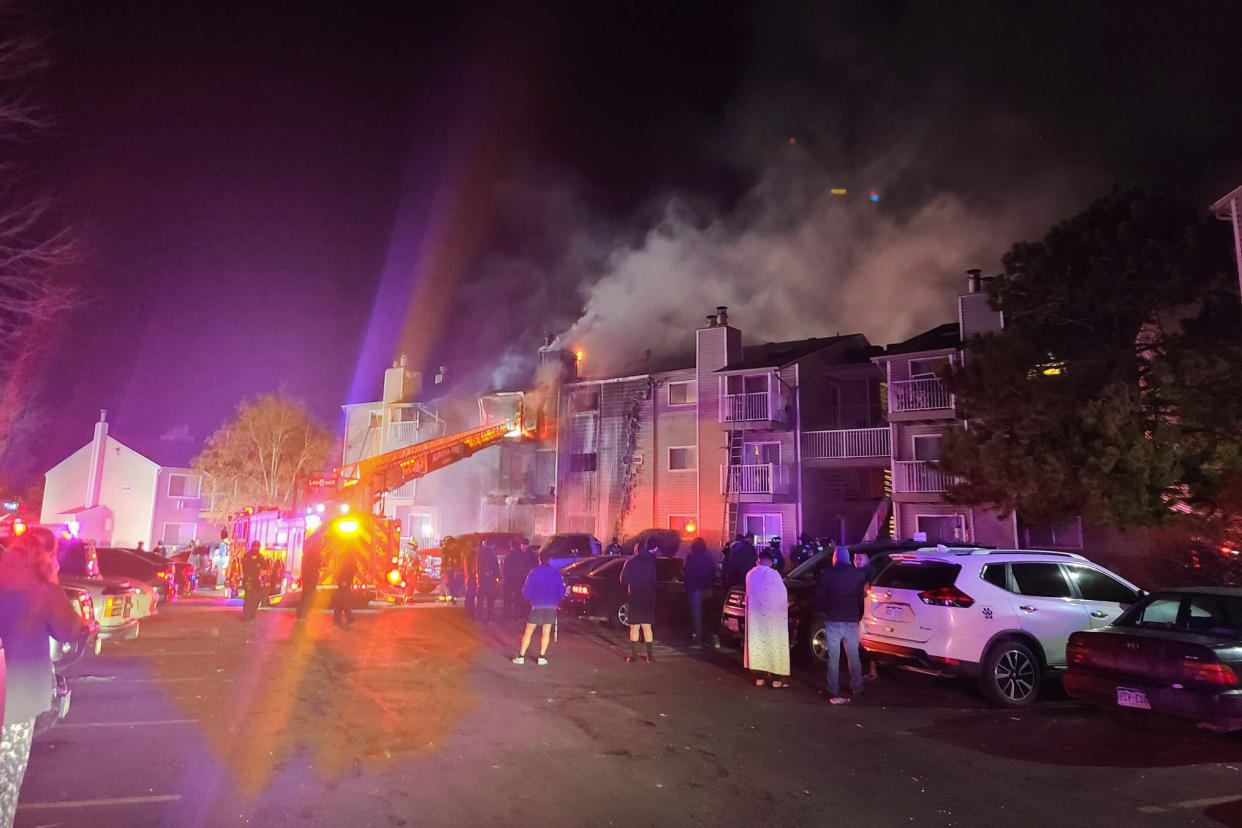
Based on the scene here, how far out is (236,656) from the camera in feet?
A: 34.6

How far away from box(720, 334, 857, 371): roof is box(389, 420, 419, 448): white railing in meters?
16.8

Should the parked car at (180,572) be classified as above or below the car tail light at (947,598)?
below

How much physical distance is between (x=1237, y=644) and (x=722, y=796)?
474cm

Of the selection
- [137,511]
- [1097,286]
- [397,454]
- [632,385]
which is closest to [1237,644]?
[1097,286]

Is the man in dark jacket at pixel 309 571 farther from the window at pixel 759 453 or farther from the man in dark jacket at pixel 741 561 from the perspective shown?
the window at pixel 759 453

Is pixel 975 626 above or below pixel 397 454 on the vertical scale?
below

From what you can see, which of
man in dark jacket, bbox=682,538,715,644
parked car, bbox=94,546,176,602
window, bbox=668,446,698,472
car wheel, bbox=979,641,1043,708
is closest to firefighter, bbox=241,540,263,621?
parked car, bbox=94,546,176,602

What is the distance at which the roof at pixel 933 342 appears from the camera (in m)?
23.7

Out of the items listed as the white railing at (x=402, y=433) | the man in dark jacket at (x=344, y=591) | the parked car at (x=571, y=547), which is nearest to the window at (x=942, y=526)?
the parked car at (x=571, y=547)

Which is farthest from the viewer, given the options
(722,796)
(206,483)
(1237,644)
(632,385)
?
(206,483)

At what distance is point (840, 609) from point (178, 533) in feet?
145

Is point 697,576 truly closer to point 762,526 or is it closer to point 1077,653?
point 1077,653

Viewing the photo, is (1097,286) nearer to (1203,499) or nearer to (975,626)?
(1203,499)

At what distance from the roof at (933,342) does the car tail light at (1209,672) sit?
17.9m
